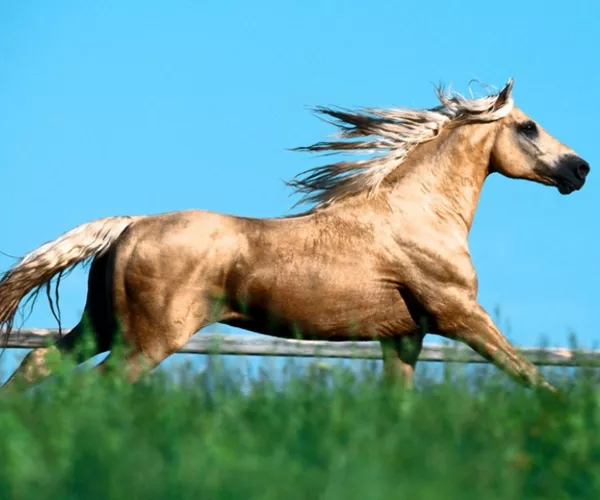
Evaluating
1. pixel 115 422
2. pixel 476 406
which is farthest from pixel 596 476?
pixel 115 422

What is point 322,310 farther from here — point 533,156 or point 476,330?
point 533,156

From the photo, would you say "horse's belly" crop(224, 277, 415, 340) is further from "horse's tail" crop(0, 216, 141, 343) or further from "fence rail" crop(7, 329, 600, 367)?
"fence rail" crop(7, 329, 600, 367)

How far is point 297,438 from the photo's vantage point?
3260mm

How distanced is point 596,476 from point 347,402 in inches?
37.7

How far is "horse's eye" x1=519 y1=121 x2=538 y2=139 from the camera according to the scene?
7.67m

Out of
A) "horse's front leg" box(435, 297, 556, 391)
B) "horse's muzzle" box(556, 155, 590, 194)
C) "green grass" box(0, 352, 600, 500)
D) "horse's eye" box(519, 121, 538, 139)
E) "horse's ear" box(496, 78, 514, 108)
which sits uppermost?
"horse's ear" box(496, 78, 514, 108)

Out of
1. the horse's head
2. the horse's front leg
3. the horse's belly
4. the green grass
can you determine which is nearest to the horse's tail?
the horse's belly

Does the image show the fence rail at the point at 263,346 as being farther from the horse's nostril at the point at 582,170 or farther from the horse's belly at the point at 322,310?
the horse's belly at the point at 322,310

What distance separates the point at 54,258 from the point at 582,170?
3.55 m

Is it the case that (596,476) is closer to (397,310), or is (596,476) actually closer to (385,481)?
(385,481)

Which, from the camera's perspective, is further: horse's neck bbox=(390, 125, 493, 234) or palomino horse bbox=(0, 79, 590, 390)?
horse's neck bbox=(390, 125, 493, 234)

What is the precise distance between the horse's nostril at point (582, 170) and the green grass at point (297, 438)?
3.69m

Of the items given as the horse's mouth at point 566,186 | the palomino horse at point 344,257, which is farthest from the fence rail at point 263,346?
the palomino horse at point 344,257

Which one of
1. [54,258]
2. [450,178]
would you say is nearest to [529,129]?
[450,178]
